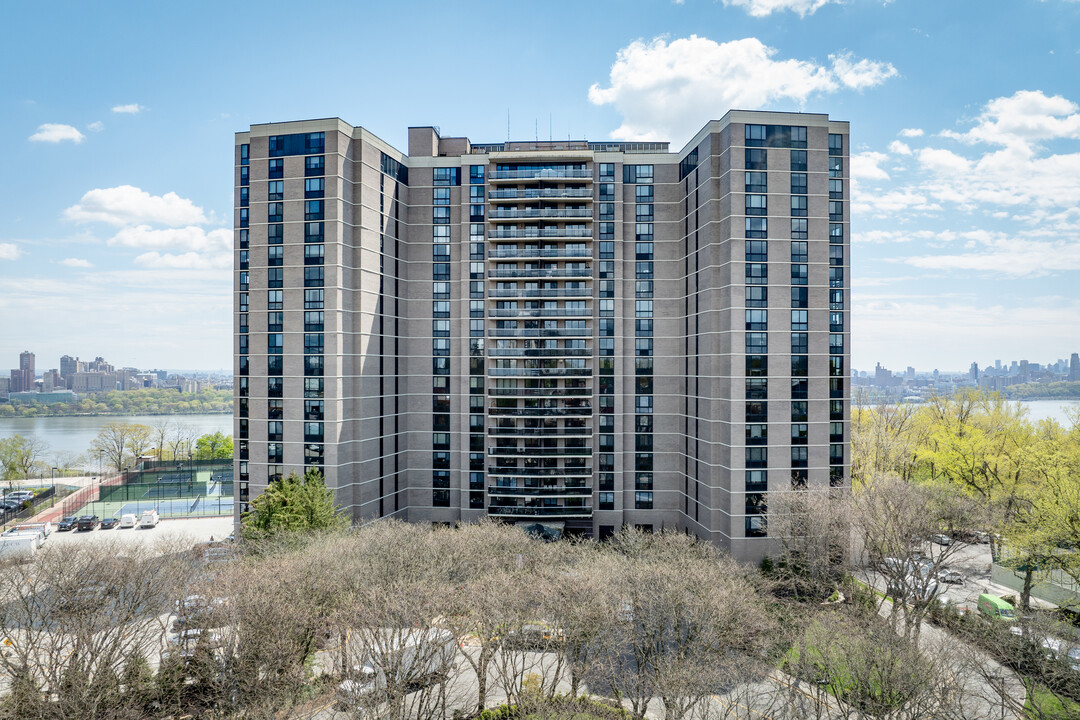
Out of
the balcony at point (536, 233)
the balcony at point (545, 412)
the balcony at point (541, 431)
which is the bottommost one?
the balcony at point (541, 431)

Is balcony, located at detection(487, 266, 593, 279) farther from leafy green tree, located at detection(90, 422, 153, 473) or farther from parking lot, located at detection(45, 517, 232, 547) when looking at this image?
leafy green tree, located at detection(90, 422, 153, 473)

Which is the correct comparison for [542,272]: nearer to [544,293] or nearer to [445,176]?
[544,293]

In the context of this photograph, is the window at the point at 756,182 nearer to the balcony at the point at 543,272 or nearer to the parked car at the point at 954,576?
the balcony at the point at 543,272

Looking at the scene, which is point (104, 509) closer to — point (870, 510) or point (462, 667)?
point (462, 667)

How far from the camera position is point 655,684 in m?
22.0

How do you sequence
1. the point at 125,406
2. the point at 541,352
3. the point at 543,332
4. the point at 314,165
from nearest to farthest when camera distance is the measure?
the point at 314,165 < the point at 543,332 < the point at 541,352 < the point at 125,406

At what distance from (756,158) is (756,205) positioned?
12.0ft

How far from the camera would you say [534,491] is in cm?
4819

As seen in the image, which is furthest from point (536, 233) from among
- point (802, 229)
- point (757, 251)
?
point (802, 229)

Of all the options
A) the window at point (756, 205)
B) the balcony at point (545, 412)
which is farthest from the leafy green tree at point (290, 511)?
the window at point (756, 205)

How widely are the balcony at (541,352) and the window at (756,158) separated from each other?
65.7 feet

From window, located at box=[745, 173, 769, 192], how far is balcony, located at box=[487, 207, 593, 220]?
13.5 m

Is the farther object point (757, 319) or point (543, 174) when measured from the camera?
point (543, 174)

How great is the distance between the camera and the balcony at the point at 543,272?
48.7 meters
